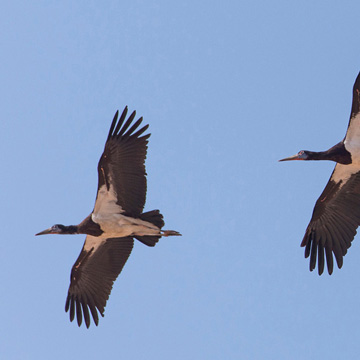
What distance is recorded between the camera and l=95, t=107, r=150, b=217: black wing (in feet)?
62.5

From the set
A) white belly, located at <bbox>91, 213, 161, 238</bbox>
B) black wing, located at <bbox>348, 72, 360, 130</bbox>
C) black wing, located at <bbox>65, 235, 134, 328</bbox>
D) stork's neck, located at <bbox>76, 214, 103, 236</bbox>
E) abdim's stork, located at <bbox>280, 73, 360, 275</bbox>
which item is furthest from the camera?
black wing, located at <bbox>65, 235, 134, 328</bbox>

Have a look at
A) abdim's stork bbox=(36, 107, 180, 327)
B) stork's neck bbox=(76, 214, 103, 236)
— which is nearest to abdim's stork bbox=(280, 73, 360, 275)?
abdim's stork bbox=(36, 107, 180, 327)

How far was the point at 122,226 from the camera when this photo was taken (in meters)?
19.7

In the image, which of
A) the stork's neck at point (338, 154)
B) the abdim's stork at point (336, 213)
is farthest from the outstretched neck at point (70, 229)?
the stork's neck at point (338, 154)

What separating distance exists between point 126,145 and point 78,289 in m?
3.34

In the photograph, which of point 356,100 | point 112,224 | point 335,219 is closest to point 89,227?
point 112,224

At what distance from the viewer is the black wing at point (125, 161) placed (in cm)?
1906

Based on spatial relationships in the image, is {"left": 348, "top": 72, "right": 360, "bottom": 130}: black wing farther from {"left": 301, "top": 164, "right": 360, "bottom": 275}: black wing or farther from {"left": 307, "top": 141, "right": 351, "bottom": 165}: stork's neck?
{"left": 301, "top": 164, "right": 360, "bottom": 275}: black wing

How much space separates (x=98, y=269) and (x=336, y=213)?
187 inches

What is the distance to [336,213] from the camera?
66.8 feet

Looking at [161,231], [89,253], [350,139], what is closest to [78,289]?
[89,253]

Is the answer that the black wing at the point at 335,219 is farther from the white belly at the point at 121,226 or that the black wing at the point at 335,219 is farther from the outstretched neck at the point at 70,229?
the outstretched neck at the point at 70,229

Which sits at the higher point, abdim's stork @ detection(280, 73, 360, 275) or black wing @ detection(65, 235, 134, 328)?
abdim's stork @ detection(280, 73, 360, 275)

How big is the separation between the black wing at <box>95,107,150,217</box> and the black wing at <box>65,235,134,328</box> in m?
1.43
